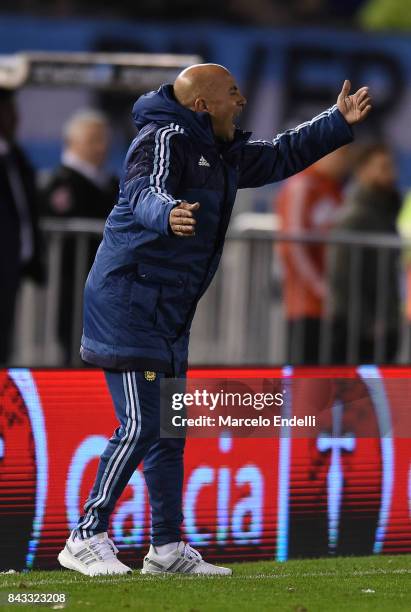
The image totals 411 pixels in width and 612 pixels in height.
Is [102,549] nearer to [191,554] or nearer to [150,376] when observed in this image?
[191,554]

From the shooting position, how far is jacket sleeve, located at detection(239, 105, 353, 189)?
7051 millimetres

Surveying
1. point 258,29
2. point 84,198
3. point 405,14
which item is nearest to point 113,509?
point 84,198

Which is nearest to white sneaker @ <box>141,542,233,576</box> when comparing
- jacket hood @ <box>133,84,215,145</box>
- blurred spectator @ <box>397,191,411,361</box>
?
jacket hood @ <box>133,84,215,145</box>

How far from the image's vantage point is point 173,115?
667cm

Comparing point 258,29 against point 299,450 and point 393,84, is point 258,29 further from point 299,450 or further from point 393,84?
point 299,450

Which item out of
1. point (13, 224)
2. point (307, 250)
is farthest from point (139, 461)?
point (307, 250)

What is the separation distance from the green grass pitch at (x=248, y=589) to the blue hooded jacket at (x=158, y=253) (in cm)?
81

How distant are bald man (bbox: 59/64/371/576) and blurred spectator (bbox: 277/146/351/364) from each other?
5580mm

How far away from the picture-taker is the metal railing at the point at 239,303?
12219 mm

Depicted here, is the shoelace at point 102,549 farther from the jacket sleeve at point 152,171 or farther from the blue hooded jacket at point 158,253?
the jacket sleeve at point 152,171

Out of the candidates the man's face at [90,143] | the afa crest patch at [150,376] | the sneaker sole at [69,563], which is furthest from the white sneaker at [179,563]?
the man's face at [90,143]

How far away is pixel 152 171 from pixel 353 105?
100 centimetres

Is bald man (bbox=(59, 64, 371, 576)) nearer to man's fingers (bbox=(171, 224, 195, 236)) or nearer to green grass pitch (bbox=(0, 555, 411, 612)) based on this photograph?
green grass pitch (bbox=(0, 555, 411, 612))

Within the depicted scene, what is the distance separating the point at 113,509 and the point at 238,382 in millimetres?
830
